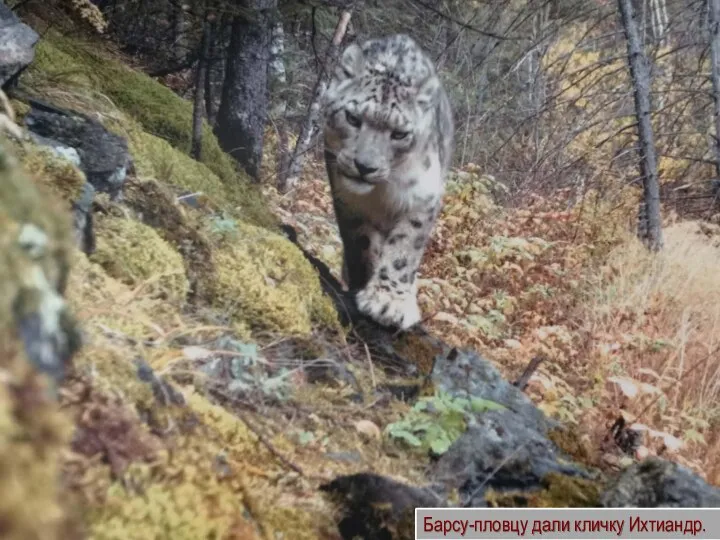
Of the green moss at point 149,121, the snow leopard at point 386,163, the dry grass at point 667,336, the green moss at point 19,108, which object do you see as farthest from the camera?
the dry grass at point 667,336

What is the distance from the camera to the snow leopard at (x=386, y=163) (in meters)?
4.67

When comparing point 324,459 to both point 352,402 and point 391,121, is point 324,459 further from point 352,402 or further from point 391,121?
point 391,121

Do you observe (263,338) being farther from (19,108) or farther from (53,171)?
(19,108)

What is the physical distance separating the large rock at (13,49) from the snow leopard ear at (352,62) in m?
1.73

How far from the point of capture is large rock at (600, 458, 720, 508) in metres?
2.63

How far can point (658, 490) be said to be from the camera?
264 centimetres

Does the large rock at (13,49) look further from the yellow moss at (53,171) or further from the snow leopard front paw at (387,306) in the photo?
the snow leopard front paw at (387,306)

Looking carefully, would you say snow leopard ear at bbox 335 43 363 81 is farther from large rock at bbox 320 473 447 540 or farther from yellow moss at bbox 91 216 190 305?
large rock at bbox 320 473 447 540

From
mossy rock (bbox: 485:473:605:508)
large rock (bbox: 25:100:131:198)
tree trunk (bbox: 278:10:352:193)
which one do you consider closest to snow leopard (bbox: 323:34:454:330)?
large rock (bbox: 25:100:131:198)

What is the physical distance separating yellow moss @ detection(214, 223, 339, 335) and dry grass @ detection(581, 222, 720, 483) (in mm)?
1796

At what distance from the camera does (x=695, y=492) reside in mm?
2662

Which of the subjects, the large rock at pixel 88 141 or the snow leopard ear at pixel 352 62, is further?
the snow leopard ear at pixel 352 62

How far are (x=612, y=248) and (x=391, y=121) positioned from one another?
15.2 feet

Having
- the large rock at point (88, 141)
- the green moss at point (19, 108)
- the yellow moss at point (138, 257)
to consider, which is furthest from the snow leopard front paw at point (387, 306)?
the green moss at point (19, 108)
